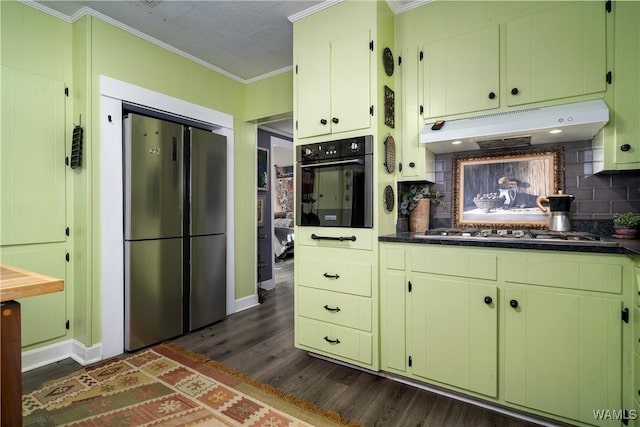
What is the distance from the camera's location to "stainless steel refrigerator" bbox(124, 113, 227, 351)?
99.2 inches

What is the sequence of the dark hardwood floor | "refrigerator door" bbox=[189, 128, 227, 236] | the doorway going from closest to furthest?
the dark hardwood floor, "refrigerator door" bbox=[189, 128, 227, 236], the doorway

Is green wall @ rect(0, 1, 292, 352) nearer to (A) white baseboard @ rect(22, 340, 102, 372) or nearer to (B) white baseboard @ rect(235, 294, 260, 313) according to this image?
→ (A) white baseboard @ rect(22, 340, 102, 372)

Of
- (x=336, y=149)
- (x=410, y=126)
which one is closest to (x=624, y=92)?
(x=410, y=126)

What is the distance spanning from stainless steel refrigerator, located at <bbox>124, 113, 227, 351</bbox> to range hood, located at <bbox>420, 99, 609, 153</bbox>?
2.05m

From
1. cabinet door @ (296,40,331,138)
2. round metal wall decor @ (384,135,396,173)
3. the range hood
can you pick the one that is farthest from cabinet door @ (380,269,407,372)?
cabinet door @ (296,40,331,138)

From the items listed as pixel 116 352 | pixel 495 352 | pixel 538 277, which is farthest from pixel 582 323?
pixel 116 352

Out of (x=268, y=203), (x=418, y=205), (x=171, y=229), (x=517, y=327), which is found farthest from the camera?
(x=268, y=203)

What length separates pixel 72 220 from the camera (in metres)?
2.46

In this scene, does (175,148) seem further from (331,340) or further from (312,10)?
(331,340)

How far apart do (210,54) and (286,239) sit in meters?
4.17

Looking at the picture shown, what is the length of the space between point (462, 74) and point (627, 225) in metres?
1.34

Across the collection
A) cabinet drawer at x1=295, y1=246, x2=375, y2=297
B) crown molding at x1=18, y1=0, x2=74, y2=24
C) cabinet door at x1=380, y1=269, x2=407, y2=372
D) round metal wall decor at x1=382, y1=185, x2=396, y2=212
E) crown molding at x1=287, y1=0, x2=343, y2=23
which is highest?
crown molding at x1=287, y1=0, x2=343, y2=23

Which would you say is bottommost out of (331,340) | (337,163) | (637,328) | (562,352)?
(331,340)

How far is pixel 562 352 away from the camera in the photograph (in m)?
1.57
